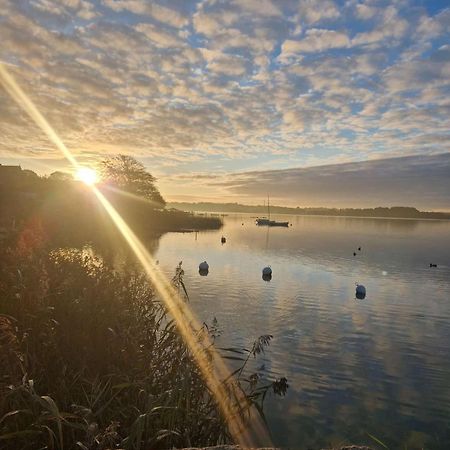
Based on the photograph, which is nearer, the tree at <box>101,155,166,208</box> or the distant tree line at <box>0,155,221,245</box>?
the distant tree line at <box>0,155,221,245</box>

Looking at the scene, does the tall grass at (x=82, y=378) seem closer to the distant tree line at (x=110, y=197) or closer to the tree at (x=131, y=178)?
the distant tree line at (x=110, y=197)

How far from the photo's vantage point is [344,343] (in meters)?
19.8

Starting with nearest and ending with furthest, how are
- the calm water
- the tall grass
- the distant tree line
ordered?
1. the tall grass
2. the calm water
3. the distant tree line

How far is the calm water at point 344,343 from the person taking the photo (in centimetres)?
1190

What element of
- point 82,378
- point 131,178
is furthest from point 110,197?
point 82,378

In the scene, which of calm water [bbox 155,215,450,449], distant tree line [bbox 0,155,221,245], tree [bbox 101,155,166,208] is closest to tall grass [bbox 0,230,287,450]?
calm water [bbox 155,215,450,449]

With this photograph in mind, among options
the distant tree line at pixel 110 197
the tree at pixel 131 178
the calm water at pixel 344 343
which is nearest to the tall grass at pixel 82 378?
the calm water at pixel 344 343

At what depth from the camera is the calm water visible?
1190cm

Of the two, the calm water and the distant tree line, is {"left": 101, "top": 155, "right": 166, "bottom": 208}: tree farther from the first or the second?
the calm water

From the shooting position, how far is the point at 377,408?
1301cm

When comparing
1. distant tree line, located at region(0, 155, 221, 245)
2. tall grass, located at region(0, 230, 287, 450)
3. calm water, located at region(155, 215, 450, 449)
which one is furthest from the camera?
distant tree line, located at region(0, 155, 221, 245)

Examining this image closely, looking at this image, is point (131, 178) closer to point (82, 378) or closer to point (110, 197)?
point (110, 197)

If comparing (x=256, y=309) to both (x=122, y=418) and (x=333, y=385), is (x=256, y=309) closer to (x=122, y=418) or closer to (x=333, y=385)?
(x=333, y=385)

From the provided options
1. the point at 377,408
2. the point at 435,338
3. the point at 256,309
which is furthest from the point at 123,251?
the point at 377,408
